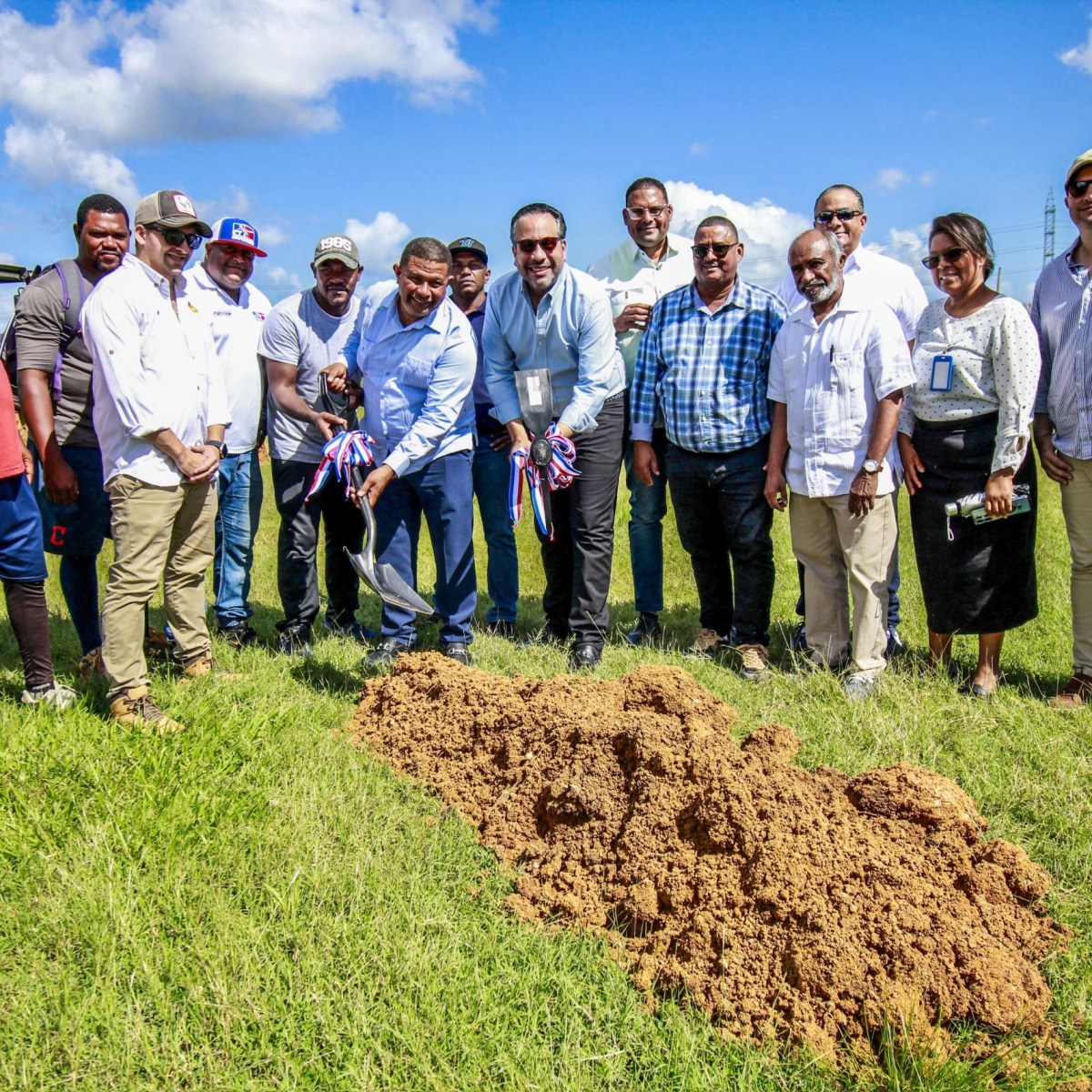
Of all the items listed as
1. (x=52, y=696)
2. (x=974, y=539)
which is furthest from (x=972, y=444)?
(x=52, y=696)

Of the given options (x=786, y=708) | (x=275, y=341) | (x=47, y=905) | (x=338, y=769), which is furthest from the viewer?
(x=275, y=341)

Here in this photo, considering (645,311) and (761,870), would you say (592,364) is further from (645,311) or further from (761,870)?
(761,870)

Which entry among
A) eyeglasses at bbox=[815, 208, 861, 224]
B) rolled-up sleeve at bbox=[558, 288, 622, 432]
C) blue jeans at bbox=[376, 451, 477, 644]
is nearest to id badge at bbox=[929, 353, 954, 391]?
eyeglasses at bbox=[815, 208, 861, 224]

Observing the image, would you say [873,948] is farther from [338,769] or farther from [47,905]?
[47,905]

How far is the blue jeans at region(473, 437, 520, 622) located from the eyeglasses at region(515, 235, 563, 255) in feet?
4.83

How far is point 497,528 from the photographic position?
6734 mm

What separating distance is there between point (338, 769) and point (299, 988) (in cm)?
139

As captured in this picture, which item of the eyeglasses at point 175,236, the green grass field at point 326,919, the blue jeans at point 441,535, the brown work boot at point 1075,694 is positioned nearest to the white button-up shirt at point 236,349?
the blue jeans at point 441,535

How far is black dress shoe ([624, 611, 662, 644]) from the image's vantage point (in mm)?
6387

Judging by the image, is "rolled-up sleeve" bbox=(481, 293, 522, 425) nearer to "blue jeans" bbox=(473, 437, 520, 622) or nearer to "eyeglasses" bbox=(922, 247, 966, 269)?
"blue jeans" bbox=(473, 437, 520, 622)

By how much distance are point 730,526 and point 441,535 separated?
175cm

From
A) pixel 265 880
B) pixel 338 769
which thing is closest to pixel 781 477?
pixel 338 769

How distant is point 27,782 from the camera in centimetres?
378

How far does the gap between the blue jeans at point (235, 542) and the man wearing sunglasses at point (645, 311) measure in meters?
2.54
